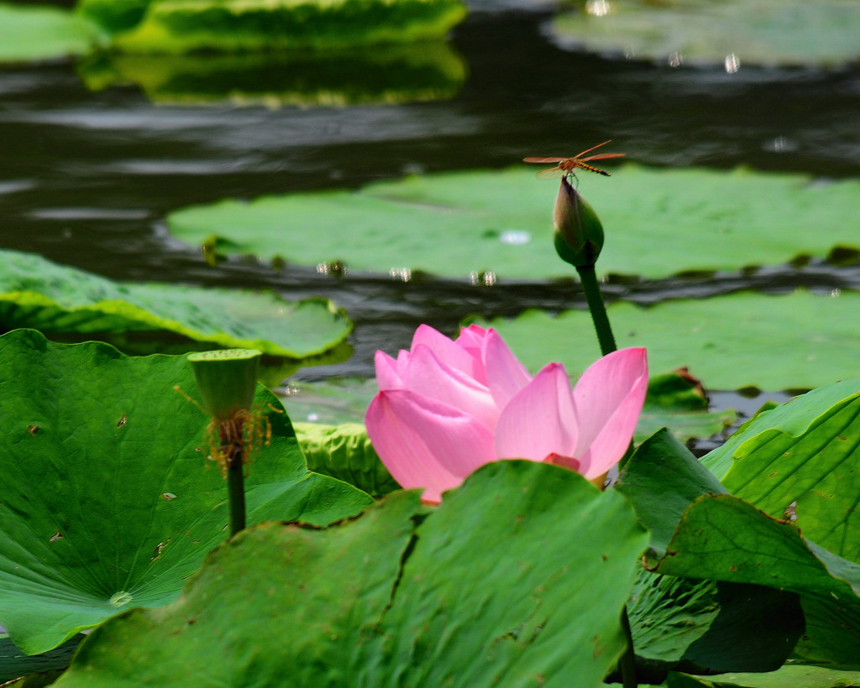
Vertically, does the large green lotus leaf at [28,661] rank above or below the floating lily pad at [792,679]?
above

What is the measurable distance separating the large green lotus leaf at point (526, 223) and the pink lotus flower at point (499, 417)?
3.76 ft

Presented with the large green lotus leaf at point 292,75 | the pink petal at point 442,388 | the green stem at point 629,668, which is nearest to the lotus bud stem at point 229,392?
the pink petal at point 442,388

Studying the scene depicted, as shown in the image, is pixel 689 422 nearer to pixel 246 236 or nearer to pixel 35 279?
pixel 35 279

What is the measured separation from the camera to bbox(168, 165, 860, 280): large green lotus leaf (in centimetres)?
183

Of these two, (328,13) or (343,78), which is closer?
(343,78)

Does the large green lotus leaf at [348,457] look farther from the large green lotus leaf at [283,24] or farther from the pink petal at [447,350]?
the large green lotus leaf at [283,24]

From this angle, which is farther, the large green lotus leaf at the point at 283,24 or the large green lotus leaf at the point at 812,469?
the large green lotus leaf at the point at 283,24

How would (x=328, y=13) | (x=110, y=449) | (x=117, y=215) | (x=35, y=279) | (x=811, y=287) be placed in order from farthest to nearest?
1. (x=328, y=13)
2. (x=117, y=215)
3. (x=811, y=287)
4. (x=35, y=279)
5. (x=110, y=449)

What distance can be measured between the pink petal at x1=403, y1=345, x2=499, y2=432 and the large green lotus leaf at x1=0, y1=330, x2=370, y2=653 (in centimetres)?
13

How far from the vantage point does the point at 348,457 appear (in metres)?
0.97

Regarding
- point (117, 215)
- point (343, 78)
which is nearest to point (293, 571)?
point (117, 215)

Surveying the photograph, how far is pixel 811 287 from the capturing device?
1689 millimetres

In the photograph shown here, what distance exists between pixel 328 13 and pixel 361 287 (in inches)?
109

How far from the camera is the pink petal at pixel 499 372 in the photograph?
2.01 feet
